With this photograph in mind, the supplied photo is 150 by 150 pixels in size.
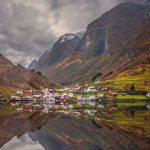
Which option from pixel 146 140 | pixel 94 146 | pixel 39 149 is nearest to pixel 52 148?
pixel 39 149

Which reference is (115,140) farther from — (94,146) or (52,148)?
(52,148)

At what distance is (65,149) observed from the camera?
44.0m

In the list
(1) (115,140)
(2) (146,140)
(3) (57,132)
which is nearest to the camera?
(2) (146,140)

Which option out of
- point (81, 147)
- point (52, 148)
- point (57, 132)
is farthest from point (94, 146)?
point (57, 132)

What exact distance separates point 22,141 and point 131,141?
54.4 ft

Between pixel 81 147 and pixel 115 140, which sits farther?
pixel 115 140

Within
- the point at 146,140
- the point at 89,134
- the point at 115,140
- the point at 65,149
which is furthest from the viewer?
the point at 89,134

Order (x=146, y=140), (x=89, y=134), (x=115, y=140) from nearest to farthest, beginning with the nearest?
(x=146, y=140), (x=115, y=140), (x=89, y=134)

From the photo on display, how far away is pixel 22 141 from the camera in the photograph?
172ft

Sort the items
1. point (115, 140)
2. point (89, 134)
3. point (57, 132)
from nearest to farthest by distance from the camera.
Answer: point (115, 140)
point (89, 134)
point (57, 132)

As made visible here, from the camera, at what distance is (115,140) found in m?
50.8

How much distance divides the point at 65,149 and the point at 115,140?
9.95m

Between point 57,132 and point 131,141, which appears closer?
point 131,141

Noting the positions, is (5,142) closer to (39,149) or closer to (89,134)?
(39,149)
